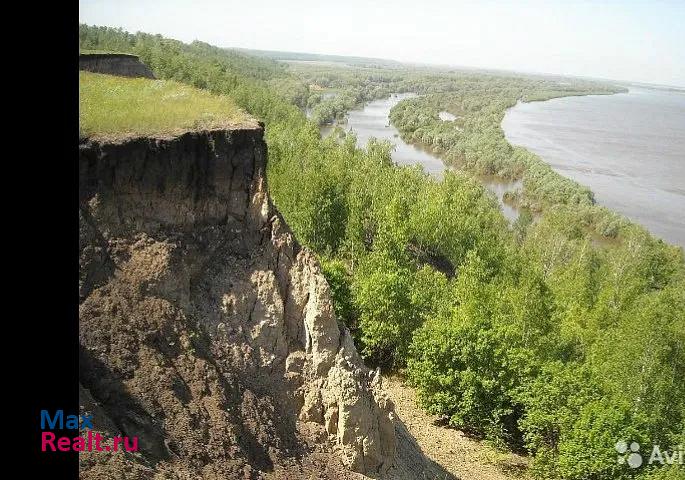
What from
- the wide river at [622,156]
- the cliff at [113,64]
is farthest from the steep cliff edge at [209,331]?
the wide river at [622,156]

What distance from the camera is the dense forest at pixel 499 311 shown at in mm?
22781

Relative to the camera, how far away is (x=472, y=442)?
24.9m

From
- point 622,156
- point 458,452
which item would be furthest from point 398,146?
point 458,452

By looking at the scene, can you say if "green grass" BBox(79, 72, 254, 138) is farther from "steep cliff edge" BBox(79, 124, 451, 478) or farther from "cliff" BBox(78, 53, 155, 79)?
"cliff" BBox(78, 53, 155, 79)

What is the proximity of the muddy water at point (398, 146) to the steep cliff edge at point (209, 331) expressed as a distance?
172 ft

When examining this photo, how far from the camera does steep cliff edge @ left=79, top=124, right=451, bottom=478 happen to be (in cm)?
1192

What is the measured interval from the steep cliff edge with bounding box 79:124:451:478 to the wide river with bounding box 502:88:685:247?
68173 mm

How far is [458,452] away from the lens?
77.7ft

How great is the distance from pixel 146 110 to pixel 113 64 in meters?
35.2
